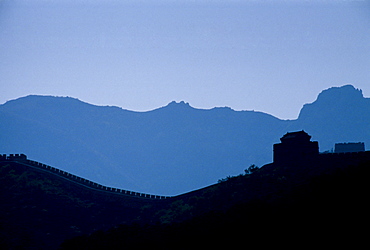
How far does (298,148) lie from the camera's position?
238 ft

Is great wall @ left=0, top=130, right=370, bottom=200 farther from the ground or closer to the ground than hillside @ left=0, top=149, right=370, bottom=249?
farther from the ground

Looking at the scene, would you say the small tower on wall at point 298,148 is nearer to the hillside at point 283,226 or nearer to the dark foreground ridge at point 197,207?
the dark foreground ridge at point 197,207

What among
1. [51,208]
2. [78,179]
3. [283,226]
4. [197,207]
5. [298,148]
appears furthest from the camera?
[78,179]

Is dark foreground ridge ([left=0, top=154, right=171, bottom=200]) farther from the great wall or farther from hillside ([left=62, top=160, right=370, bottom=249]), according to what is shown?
hillside ([left=62, top=160, right=370, bottom=249])

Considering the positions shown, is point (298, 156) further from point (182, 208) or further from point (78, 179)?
point (78, 179)

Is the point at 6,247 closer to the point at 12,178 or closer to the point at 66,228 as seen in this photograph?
the point at 66,228

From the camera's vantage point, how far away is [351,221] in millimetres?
34344

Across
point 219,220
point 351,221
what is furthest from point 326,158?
point 351,221

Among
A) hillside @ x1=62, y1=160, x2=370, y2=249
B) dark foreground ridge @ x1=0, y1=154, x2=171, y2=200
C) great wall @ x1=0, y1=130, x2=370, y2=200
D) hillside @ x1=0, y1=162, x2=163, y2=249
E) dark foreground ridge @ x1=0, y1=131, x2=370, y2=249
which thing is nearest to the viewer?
hillside @ x1=62, y1=160, x2=370, y2=249

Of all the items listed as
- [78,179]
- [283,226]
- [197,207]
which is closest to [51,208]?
[78,179]

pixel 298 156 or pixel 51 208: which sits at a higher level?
pixel 298 156

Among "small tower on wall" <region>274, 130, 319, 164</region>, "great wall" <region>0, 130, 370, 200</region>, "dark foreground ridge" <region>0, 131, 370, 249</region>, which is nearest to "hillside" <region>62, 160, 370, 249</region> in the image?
"dark foreground ridge" <region>0, 131, 370, 249</region>

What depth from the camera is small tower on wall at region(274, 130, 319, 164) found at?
72062 millimetres

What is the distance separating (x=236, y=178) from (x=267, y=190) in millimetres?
15327
